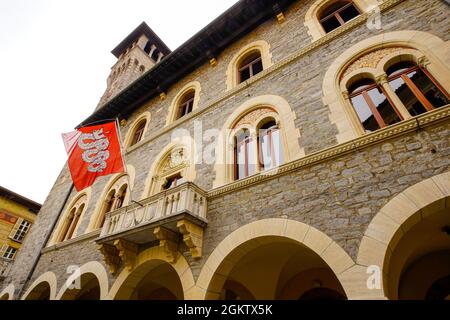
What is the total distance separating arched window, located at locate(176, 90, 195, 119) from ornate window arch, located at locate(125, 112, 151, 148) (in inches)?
75.4

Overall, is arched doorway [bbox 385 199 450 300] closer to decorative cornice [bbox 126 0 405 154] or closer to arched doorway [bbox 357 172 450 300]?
arched doorway [bbox 357 172 450 300]

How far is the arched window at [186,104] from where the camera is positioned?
1073cm

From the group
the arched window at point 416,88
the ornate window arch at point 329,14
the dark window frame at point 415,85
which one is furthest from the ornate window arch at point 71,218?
the dark window frame at point 415,85

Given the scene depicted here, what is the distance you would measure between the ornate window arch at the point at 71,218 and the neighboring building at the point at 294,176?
0.58 m

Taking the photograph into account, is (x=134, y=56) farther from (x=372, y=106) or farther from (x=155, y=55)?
(x=372, y=106)

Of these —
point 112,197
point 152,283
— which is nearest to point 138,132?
point 112,197

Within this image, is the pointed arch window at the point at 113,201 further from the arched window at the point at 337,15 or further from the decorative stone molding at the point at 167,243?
the arched window at the point at 337,15

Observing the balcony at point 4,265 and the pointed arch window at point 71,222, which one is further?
the balcony at point 4,265

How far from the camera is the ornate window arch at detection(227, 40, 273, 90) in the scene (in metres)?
A: 8.99

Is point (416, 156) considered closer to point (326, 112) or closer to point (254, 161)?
point (326, 112)

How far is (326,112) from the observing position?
5641 mm
